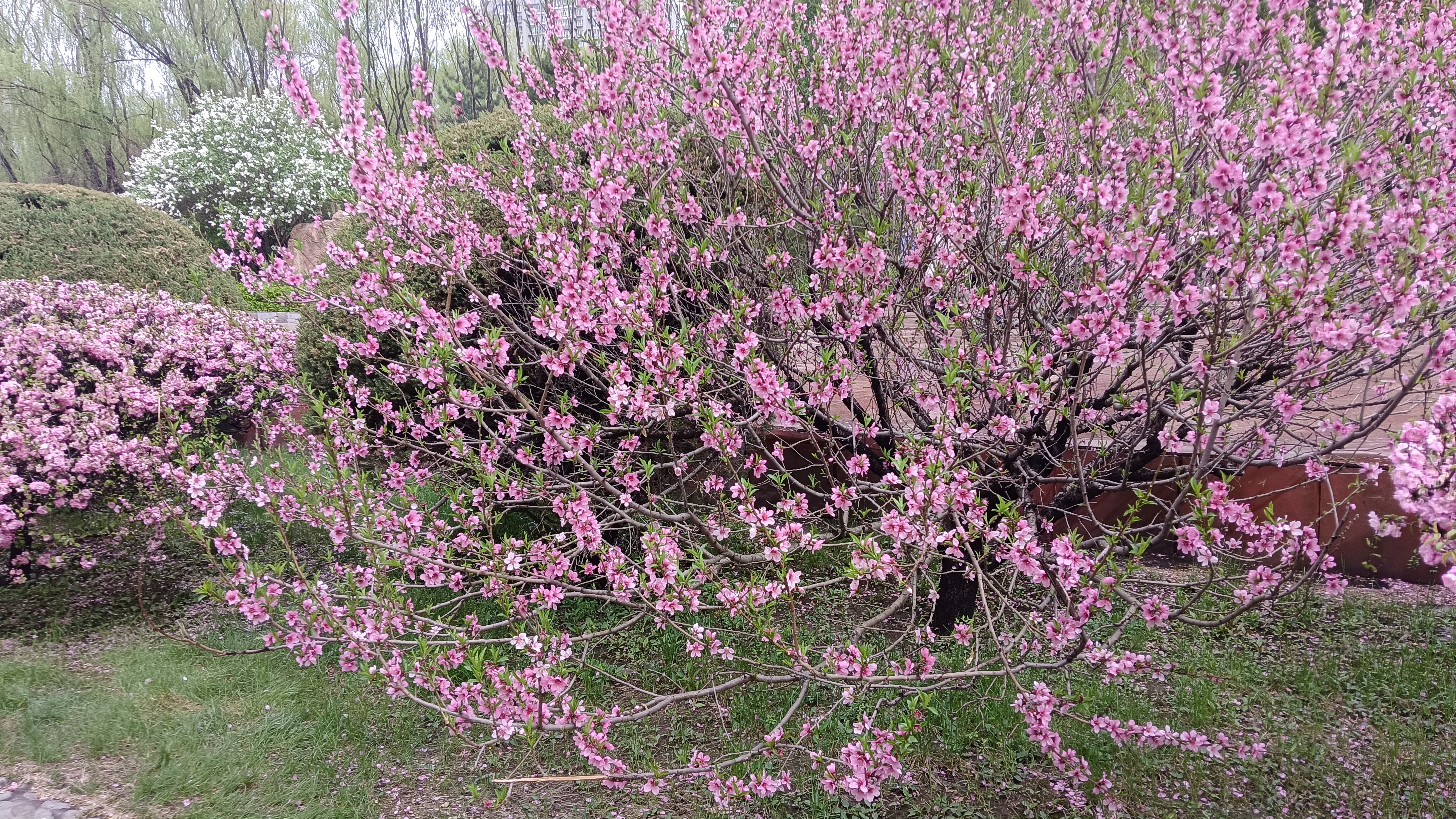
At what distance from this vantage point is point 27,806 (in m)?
3.00

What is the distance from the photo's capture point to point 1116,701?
10.9 feet

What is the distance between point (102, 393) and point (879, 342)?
4.57 meters

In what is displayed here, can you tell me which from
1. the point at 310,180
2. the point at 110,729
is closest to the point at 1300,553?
the point at 110,729

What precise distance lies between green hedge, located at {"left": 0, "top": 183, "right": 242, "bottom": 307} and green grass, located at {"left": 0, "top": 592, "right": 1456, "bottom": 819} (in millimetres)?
6521

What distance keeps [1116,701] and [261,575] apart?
3.56 meters

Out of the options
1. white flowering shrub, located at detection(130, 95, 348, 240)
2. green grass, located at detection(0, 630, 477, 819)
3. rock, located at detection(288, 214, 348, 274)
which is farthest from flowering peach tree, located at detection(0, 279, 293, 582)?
white flowering shrub, located at detection(130, 95, 348, 240)

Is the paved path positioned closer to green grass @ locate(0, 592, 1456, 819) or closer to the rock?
green grass @ locate(0, 592, 1456, 819)

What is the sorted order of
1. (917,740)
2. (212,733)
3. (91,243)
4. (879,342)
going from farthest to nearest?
(91,243)
(879,342)
(212,733)
(917,740)

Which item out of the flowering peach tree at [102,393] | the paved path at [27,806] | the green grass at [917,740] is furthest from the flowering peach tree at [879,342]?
the paved path at [27,806]

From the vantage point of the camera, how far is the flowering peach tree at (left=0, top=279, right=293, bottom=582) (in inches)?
163

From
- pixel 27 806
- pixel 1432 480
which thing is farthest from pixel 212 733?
pixel 1432 480

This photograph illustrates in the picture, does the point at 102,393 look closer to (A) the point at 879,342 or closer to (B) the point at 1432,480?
(A) the point at 879,342

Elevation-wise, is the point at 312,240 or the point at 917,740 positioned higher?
the point at 312,240

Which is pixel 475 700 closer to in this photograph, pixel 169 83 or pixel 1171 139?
pixel 1171 139
